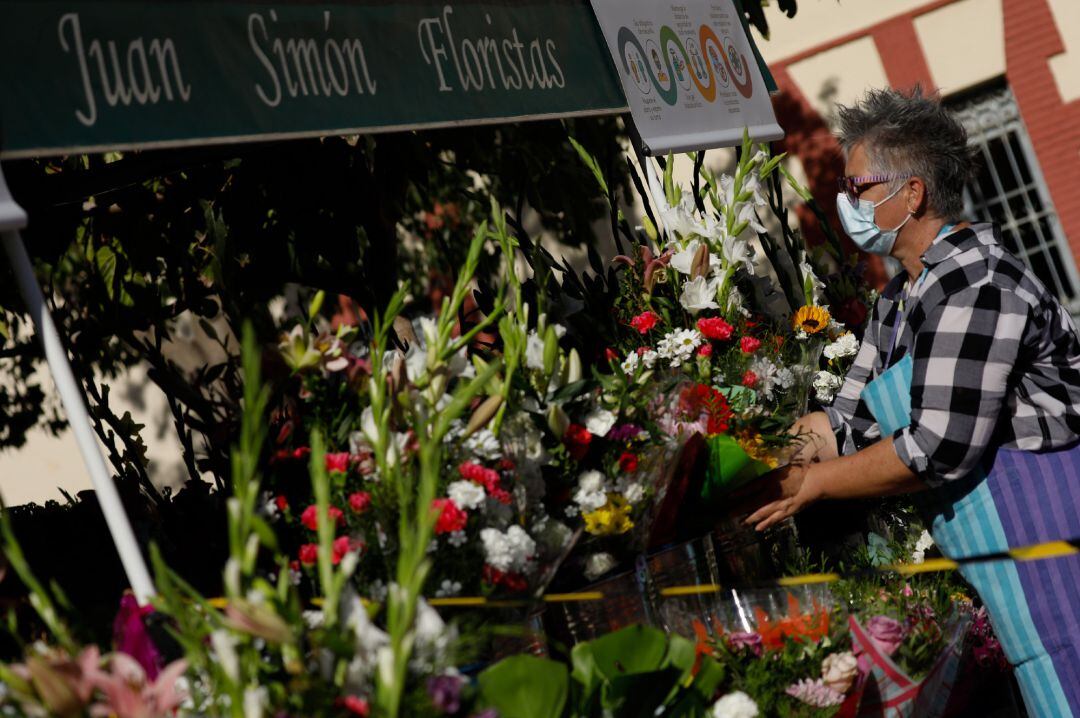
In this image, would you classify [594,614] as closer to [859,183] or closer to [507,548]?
[507,548]

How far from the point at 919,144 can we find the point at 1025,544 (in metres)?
0.94

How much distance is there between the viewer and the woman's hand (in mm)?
2742

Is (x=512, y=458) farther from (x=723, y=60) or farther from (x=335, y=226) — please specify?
(x=335, y=226)

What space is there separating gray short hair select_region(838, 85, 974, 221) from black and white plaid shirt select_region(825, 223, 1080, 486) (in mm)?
175

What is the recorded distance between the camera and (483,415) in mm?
2080

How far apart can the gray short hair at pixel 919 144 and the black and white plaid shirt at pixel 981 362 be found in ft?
0.58

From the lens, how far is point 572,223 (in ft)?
20.9

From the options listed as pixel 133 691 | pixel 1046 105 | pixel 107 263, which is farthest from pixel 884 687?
pixel 1046 105

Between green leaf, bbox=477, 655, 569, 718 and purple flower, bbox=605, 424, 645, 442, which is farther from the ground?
purple flower, bbox=605, 424, 645, 442

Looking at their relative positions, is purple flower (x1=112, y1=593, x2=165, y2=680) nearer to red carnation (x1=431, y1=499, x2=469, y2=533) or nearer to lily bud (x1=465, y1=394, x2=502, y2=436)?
red carnation (x1=431, y1=499, x2=469, y2=533)

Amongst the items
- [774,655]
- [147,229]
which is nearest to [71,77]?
[774,655]

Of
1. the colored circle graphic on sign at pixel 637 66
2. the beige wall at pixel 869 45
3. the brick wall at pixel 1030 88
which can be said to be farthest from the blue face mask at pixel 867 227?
the beige wall at pixel 869 45

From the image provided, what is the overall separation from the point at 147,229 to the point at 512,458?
301 centimetres

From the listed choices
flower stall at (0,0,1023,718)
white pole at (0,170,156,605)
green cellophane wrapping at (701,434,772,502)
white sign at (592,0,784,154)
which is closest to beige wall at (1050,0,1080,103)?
white sign at (592,0,784,154)
